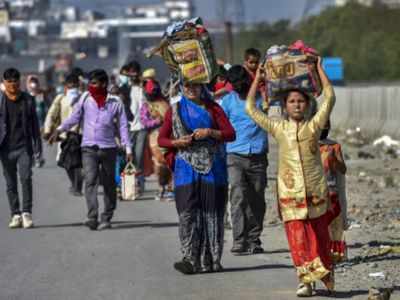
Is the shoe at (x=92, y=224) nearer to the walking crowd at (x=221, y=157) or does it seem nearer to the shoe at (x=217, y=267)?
the walking crowd at (x=221, y=157)

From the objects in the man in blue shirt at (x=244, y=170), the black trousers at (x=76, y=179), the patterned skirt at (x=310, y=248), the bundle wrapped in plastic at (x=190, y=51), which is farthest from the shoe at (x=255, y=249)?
the black trousers at (x=76, y=179)

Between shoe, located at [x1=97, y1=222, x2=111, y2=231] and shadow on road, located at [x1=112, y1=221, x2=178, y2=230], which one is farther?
shadow on road, located at [x1=112, y1=221, x2=178, y2=230]

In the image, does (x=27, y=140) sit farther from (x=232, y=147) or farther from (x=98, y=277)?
(x=98, y=277)

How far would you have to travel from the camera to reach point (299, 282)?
11195 mm

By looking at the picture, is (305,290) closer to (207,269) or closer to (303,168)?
(303,168)

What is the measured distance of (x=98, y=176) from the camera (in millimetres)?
15977

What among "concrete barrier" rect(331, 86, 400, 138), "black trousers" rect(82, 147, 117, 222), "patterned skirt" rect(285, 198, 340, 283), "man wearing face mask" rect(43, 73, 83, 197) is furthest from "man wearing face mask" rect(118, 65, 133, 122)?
"concrete barrier" rect(331, 86, 400, 138)

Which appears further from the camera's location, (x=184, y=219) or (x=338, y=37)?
(x=338, y=37)

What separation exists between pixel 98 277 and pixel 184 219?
893 millimetres

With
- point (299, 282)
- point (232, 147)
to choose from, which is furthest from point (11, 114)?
point (299, 282)

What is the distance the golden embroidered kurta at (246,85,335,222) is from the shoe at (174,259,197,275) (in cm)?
154

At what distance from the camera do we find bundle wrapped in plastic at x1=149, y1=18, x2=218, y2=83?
12164mm

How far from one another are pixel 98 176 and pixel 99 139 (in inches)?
18.3

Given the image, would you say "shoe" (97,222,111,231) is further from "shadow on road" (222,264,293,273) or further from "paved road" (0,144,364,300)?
"shadow on road" (222,264,293,273)
